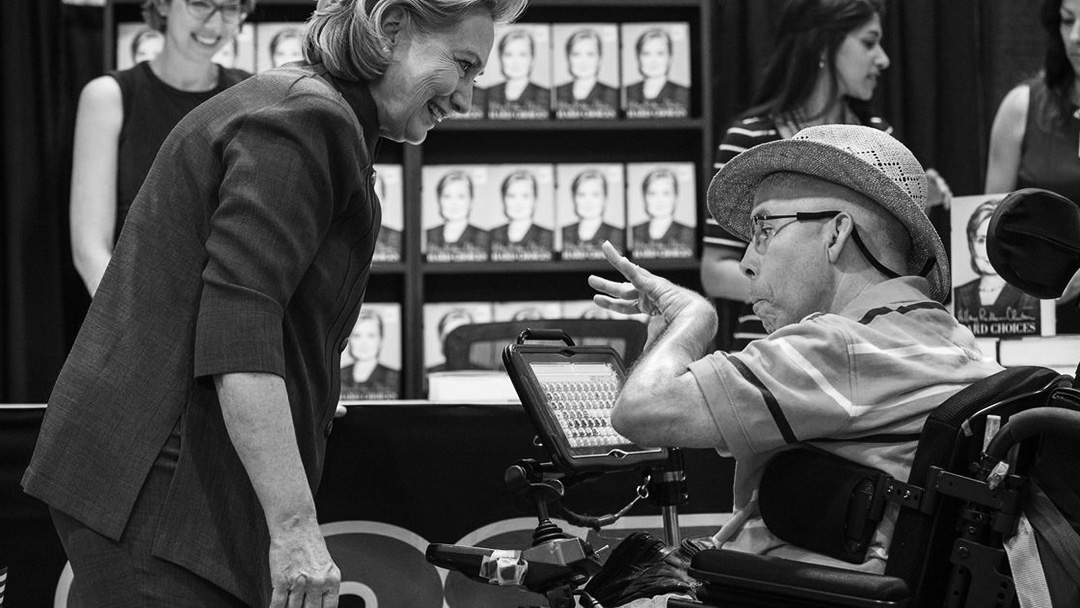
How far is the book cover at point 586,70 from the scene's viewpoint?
425 centimetres

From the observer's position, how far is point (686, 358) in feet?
5.25

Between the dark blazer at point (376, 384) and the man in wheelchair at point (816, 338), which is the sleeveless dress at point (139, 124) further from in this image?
the man in wheelchair at point (816, 338)

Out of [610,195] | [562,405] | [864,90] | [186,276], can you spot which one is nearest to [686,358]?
[562,405]

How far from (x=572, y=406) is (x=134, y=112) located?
202 cm

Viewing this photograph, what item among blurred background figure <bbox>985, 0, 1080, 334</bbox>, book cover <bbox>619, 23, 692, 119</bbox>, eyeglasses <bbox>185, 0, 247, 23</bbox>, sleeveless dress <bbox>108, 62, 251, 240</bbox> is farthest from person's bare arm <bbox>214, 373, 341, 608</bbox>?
book cover <bbox>619, 23, 692, 119</bbox>

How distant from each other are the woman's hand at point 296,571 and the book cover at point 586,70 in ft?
10.1

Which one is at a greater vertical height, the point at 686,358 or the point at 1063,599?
the point at 686,358

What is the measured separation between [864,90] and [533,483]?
6.75ft

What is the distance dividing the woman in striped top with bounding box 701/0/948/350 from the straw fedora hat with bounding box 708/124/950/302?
166 centimetres

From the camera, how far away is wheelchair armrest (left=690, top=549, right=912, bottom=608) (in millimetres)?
1382

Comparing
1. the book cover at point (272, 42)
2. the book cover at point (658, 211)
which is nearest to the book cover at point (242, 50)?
the book cover at point (272, 42)

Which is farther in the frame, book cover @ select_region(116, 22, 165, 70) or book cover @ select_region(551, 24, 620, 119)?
book cover @ select_region(551, 24, 620, 119)

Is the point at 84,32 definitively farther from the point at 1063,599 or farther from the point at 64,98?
the point at 1063,599

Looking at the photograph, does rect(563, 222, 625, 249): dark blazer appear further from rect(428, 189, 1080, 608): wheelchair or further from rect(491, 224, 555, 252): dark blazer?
rect(428, 189, 1080, 608): wheelchair
